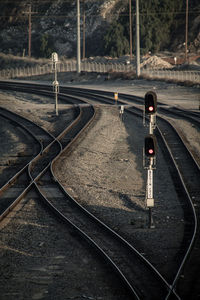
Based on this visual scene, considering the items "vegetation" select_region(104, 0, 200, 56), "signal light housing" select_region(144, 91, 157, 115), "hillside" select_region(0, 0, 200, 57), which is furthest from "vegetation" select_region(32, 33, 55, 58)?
"signal light housing" select_region(144, 91, 157, 115)

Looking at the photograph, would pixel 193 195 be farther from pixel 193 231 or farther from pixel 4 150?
pixel 4 150

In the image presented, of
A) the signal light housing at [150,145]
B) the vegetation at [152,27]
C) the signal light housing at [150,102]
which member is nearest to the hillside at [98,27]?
the vegetation at [152,27]

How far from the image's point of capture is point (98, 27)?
122188mm

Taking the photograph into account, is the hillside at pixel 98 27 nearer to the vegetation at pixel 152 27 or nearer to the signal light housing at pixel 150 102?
the vegetation at pixel 152 27

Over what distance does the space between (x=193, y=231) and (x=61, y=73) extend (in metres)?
65.0

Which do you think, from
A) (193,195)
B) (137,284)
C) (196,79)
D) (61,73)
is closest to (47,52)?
(61,73)

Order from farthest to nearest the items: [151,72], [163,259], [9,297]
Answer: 1. [151,72]
2. [163,259]
3. [9,297]

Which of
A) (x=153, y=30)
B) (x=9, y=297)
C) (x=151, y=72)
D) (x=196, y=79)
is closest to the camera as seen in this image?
(x=9, y=297)

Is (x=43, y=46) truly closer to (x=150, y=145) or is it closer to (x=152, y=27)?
(x=152, y=27)

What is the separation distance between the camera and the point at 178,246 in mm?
14406

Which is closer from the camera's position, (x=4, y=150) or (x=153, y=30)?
(x=4, y=150)

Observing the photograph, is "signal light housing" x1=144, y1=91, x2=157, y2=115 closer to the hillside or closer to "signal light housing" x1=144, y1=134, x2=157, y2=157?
"signal light housing" x1=144, y1=134, x2=157, y2=157

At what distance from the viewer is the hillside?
352 feet

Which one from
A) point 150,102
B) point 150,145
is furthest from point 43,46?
point 150,145
